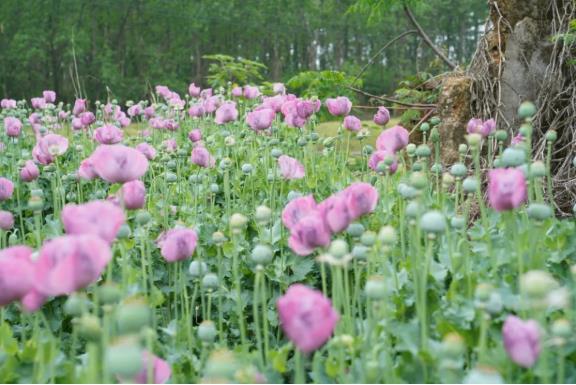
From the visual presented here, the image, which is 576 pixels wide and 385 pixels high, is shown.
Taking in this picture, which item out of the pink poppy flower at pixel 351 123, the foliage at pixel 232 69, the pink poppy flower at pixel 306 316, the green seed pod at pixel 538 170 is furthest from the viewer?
the foliage at pixel 232 69

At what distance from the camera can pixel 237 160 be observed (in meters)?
3.18

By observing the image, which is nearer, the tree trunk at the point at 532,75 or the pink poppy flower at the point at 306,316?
the pink poppy flower at the point at 306,316

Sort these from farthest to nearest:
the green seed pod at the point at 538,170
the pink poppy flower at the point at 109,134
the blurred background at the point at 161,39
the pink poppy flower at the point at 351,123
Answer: the blurred background at the point at 161,39 < the pink poppy flower at the point at 351,123 < the pink poppy flower at the point at 109,134 < the green seed pod at the point at 538,170

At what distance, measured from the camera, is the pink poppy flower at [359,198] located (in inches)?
44.1

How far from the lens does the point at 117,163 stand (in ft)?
4.14

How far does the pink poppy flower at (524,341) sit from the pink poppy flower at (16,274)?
0.56 m

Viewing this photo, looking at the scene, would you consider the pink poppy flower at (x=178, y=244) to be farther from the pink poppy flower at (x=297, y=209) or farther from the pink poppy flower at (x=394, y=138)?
the pink poppy flower at (x=394, y=138)

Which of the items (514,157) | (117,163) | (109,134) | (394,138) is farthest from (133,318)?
(109,134)

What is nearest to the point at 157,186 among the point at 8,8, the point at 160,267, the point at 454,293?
the point at 160,267

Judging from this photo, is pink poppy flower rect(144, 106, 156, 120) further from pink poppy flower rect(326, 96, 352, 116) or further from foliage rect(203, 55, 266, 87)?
pink poppy flower rect(326, 96, 352, 116)

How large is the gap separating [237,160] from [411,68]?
32.9 metres

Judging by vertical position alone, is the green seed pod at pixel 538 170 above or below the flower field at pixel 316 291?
above

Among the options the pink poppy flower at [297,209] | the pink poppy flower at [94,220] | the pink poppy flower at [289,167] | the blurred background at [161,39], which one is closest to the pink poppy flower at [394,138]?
the pink poppy flower at [289,167]

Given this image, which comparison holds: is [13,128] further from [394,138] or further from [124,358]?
[124,358]
